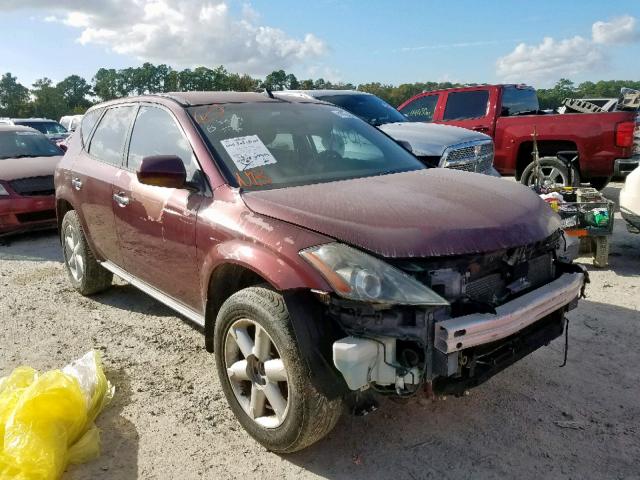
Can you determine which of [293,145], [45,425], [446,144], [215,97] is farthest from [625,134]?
[45,425]

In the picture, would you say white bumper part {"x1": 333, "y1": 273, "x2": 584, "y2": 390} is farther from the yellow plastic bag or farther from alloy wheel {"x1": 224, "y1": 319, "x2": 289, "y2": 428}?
the yellow plastic bag

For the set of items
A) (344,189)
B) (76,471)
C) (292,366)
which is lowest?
(76,471)

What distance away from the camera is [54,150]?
9266mm

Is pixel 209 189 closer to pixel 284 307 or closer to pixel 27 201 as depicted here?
pixel 284 307

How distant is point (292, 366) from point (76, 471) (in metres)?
1.22

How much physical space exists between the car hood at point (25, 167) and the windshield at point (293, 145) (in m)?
5.52

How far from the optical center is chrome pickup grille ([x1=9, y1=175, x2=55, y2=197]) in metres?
7.50

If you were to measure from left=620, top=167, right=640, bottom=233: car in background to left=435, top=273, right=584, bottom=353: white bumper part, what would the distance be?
2.87m

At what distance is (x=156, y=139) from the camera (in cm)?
356

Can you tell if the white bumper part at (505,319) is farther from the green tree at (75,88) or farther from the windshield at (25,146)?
the green tree at (75,88)

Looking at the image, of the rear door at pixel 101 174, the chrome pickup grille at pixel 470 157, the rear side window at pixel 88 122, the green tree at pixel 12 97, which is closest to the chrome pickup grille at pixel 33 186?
the rear side window at pixel 88 122

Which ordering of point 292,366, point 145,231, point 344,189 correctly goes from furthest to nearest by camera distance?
1. point 145,231
2. point 344,189
3. point 292,366

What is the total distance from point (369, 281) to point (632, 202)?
4.05 metres

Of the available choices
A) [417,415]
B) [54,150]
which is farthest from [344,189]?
[54,150]
